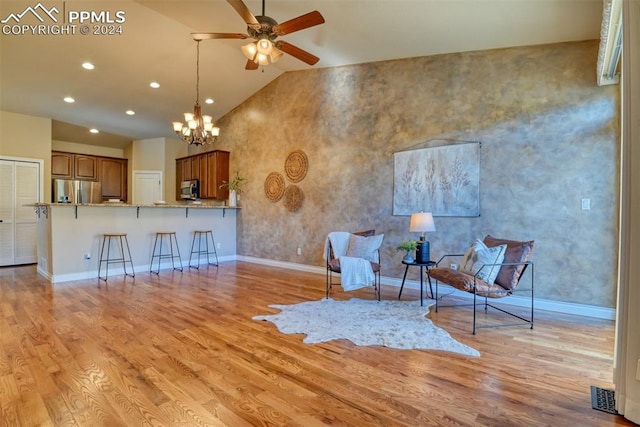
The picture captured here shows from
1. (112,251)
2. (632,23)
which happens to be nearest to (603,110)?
(632,23)

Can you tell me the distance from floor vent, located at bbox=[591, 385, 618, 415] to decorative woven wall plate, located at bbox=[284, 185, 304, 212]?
473cm

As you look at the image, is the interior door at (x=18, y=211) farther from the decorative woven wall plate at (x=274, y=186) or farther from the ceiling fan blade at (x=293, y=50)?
the ceiling fan blade at (x=293, y=50)

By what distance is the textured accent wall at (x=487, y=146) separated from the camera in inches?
136

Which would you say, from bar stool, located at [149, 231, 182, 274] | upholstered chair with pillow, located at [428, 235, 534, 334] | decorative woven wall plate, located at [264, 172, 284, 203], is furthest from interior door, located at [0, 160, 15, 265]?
upholstered chair with pillow, located at [428, 235, 534, 334]

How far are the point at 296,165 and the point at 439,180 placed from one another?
275cm

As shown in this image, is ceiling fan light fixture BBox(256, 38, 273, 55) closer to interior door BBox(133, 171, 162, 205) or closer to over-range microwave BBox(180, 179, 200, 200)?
over-range microwave BBox(180, 179, 200, 200)

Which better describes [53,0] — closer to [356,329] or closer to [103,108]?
[103,108]

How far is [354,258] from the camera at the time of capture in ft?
13.2

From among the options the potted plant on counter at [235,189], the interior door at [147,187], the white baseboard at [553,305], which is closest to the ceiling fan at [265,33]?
the white baseboard at [553,305]

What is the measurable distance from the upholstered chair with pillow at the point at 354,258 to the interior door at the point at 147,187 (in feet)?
20.3

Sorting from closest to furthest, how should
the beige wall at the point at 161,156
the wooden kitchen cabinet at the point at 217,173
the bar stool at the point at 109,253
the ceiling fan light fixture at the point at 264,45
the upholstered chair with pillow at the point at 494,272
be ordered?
the upholstered chair with pillow at the point at 494,272
the ceiling fan light fixture at the point at 264,45
the bar stool at the point at 109,253
the wooden kitchen cabinet at the point at 217,173
the beige wall at the point at 161,156

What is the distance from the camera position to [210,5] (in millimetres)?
4195

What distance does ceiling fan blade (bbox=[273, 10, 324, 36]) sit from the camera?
116 inches

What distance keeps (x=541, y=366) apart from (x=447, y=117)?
318 cm
